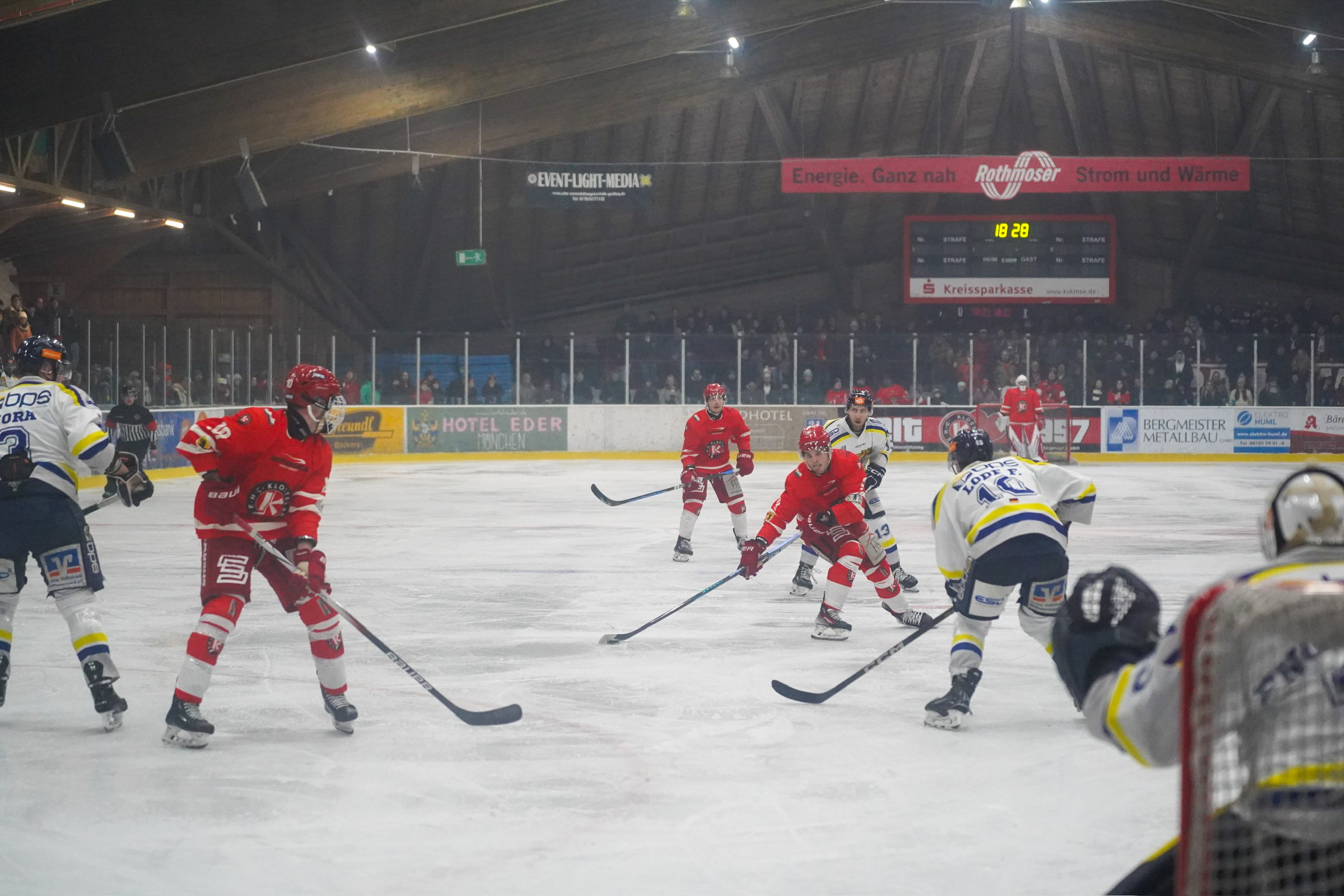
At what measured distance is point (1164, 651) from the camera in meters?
1.65

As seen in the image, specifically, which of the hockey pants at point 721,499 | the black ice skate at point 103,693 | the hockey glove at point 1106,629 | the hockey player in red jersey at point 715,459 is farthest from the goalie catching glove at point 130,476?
the hockey player in red jersey at point 715,459

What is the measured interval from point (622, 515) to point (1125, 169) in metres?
10.9

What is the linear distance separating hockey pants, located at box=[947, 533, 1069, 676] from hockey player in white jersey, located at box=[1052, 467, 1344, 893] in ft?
8.07

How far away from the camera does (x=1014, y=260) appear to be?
2289 cm

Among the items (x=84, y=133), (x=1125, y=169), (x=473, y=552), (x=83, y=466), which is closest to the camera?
(x=83, y=466)

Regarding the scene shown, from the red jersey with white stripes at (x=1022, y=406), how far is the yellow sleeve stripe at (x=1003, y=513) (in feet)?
42.2

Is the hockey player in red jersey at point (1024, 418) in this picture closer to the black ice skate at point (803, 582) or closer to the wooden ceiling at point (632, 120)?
the wooden ceiling at point (632, 120)

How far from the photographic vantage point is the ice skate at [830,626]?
6.22 meters

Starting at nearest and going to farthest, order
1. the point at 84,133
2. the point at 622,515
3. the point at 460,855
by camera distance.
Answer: the point at 460,855 < the point at 622,515 < the point at 84,133

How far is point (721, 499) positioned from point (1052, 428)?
1167cm

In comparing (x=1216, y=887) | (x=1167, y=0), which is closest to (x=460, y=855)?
(x=1216, y=887)

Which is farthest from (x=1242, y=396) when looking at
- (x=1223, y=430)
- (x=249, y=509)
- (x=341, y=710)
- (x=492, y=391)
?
(x=249, y=509)

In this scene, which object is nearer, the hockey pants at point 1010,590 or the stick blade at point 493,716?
the hockey pants at point 1010,590

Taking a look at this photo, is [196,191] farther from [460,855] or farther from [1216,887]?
[1216,887]
